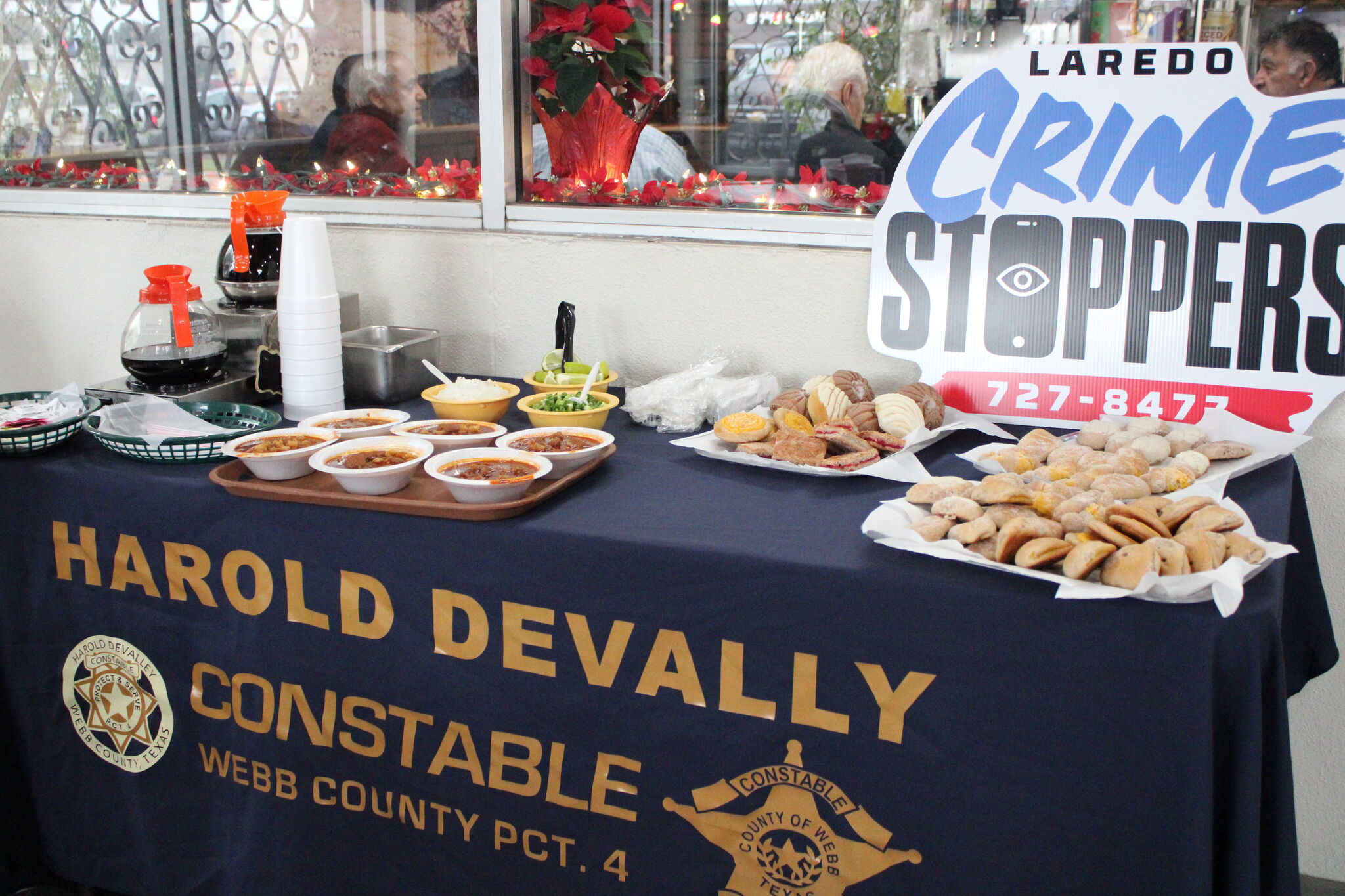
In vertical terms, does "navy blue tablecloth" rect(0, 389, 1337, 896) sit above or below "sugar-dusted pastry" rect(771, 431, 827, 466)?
below

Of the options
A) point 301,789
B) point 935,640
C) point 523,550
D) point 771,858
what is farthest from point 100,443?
point 935,640

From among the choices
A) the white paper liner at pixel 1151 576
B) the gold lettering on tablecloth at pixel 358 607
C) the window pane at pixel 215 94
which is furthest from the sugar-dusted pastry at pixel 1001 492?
the window pane at pixel 215 94

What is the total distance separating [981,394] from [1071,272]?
0.78ft

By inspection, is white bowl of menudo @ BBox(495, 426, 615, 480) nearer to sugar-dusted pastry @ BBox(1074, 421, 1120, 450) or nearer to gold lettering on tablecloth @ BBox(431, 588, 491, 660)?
gold lettering on tablecloth @ BBox(431, 588, 491, 660)

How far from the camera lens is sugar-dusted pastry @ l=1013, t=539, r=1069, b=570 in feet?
3.43

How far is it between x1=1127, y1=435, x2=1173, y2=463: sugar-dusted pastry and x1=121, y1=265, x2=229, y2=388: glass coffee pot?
1413mm

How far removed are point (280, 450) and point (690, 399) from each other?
62 centimetres

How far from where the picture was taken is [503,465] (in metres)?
1.33

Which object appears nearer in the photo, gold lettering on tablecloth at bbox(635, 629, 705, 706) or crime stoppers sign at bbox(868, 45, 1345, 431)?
gold lettering on tablecloth at bbox(635, 629, 705, 706)

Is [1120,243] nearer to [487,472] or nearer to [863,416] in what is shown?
[863,416]

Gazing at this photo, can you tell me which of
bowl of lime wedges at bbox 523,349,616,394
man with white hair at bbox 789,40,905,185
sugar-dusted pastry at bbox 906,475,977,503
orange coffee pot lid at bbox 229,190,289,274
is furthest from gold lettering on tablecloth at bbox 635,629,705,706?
man with white hair at bbox 789,40,905,185

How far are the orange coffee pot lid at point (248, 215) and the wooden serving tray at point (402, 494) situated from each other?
17.8 inches

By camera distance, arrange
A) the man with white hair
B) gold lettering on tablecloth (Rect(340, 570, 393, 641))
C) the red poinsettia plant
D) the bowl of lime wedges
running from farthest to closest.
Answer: the man with white hair < the red poinsettia plant < the bowl of lime wedges < gold lettering on tablecloth (Rect(340, 570, 393, 641))

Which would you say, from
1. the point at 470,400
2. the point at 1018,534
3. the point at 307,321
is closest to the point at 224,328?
the point at 307,321
